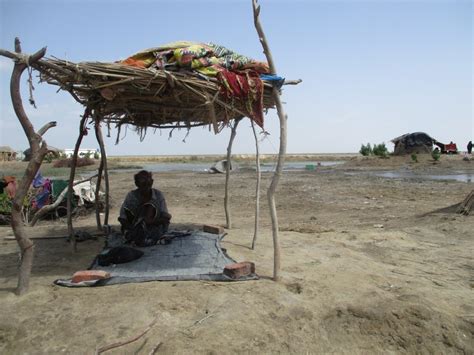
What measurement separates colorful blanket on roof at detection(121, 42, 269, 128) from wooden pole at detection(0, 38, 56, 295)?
105 centimetres

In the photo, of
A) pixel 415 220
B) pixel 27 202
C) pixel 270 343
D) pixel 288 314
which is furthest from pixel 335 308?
pixel 27 202

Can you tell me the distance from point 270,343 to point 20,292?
2425 mm

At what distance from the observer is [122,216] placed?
5.56 meters

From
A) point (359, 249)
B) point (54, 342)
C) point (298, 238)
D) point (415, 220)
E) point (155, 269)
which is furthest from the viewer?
point (415, 220)

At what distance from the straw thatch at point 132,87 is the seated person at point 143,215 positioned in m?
1.04

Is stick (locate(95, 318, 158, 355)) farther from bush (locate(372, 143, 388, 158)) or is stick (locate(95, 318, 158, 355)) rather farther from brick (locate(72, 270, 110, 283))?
bush (locate(372, 143, 388, 158))

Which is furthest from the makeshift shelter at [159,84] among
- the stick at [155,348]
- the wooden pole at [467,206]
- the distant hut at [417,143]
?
the distant hut at [417,143]

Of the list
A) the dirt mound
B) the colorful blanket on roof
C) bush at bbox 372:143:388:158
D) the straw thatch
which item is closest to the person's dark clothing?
the straw thatch

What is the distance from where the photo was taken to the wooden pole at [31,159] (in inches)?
145

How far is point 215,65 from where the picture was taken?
444cm

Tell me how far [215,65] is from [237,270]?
2.27 meters

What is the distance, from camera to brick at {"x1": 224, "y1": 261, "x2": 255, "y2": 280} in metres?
4.27

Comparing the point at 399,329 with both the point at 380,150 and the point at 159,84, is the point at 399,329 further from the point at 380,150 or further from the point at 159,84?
the point at 380,150

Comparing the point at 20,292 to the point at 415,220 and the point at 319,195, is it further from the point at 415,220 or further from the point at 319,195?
the point at 319,195
